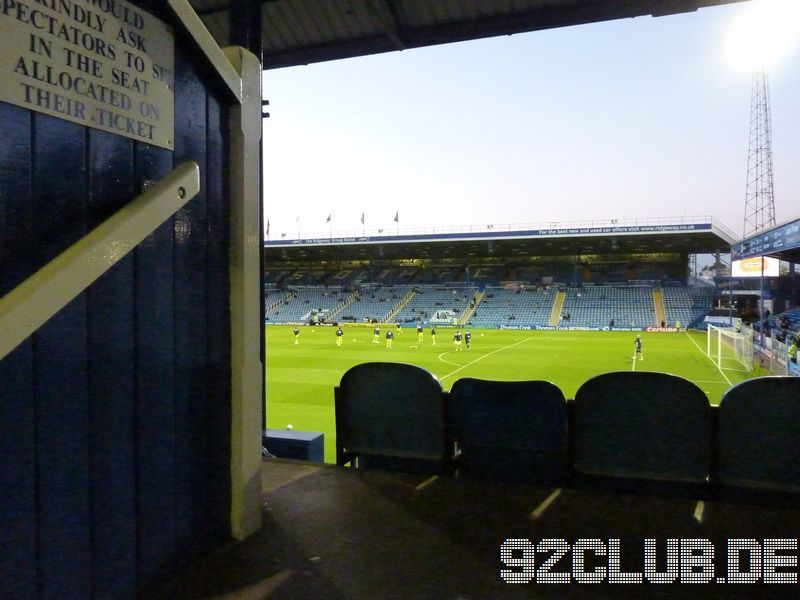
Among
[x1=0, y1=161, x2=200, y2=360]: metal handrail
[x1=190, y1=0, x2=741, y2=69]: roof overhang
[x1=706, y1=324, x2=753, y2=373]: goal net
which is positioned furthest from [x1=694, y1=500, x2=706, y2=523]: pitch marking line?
[x1=706, y1=324, x2=753, y2=373]: goal net

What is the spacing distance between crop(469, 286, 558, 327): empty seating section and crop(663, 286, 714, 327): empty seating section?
10798mm

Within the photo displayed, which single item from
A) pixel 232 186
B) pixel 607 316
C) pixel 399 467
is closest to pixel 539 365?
pixel 399 467

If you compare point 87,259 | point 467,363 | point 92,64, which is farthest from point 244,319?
point 467,363

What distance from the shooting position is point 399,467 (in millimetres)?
3619

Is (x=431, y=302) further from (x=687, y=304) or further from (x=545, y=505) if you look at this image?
(x=545, y=505)

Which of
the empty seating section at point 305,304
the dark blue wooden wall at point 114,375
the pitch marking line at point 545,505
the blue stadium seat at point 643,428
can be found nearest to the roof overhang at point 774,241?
the blue stadium seat at point 643,428

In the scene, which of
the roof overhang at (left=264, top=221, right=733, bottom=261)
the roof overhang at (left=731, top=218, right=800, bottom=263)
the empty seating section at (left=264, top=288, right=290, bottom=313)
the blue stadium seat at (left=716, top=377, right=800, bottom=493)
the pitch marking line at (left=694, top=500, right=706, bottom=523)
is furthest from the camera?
the empty seating section at (left=264, top=288, right=290, bottom=313)

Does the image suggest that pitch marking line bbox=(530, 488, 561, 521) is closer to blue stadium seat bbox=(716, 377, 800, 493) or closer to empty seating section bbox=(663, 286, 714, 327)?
blue stadium seat bbox=(716, 377, 800, 493)

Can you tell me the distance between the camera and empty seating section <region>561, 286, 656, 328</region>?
158 ft

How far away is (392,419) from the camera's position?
3586 millimetres

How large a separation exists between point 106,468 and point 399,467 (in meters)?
2.09

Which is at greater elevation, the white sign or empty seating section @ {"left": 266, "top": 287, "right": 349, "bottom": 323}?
the white sign

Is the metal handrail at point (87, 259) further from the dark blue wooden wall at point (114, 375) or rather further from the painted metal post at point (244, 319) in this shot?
the painted metal post at point (244, 319)

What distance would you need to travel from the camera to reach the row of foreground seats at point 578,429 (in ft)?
9.82
